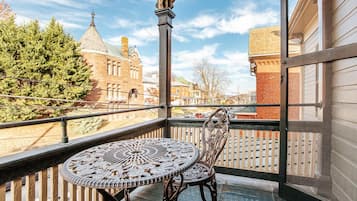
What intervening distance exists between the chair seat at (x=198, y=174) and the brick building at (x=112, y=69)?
9.70m

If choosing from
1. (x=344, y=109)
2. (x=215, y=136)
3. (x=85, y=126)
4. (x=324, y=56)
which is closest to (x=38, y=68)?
(x=85, y=126)

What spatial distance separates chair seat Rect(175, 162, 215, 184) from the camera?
1.47 meters

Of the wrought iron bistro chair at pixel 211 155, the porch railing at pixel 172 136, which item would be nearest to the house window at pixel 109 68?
the porch railing at pixel 172 136

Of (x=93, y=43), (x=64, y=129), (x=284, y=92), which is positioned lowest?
A: (x=64, y=129)

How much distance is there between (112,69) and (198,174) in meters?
12.6

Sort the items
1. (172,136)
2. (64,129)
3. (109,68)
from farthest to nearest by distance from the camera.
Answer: (109,68)
(172,136)
(64,129)

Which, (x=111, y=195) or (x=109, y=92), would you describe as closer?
(x=111, y=195)

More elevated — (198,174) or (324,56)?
(324,56)

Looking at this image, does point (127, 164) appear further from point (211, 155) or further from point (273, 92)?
point (273, 92)

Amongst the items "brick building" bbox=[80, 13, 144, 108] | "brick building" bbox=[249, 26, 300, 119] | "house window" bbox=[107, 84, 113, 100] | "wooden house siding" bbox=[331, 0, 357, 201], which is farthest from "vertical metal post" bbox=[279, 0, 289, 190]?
"house window" bbox=[107, 84, 113, 100]

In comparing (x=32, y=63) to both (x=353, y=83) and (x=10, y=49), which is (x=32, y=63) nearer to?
(x=10, y=49)

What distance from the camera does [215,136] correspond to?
1726mm

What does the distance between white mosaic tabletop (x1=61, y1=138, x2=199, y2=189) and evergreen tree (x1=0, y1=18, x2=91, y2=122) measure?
303 inches

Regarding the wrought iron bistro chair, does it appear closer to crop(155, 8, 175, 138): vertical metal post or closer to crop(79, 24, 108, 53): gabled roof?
crop(155, 8, 175, 138): vertical metal post
